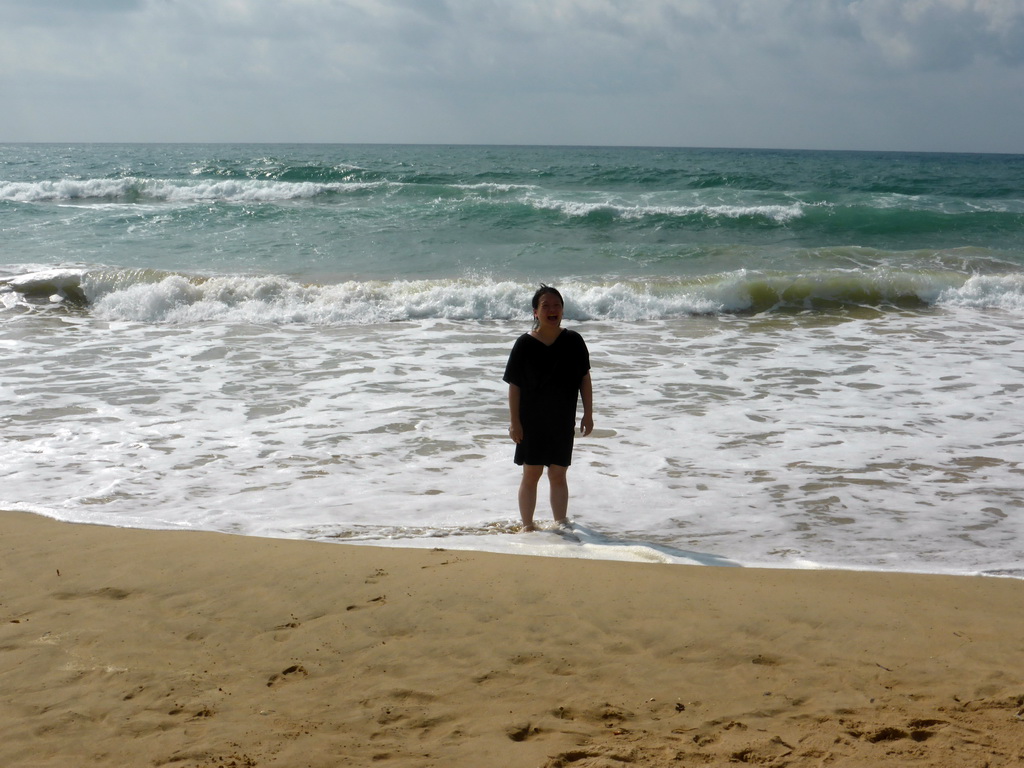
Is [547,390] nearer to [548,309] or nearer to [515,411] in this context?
[515,411]

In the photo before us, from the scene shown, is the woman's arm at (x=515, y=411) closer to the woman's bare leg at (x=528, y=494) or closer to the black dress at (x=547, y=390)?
the black dress at (x=547, y=390)

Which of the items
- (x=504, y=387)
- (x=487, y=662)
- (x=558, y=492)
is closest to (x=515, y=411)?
(x=558, y=492)

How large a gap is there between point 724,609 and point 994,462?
12.0 ft

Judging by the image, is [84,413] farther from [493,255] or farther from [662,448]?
[493,255]

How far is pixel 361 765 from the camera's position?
2.54 meters

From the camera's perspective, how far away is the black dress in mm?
4777

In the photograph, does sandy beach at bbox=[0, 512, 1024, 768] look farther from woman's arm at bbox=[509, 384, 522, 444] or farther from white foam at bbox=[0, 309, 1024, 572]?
woman's arm at bbox=[509, 384, 522, 444]

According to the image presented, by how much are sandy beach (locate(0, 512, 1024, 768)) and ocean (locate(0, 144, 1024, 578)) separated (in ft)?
2.19

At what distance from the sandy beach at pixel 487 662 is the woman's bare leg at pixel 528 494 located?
0.68 meters

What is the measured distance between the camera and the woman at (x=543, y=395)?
477cm

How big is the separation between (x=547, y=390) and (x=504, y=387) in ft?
11.3

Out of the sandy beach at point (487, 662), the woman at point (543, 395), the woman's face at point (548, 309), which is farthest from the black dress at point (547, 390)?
the sandy beach at point (487, 662)

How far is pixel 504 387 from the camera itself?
823 centimetres

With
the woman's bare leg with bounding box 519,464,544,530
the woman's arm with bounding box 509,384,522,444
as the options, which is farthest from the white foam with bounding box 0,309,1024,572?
the woman's arm with bounding box 509,384,522,444
